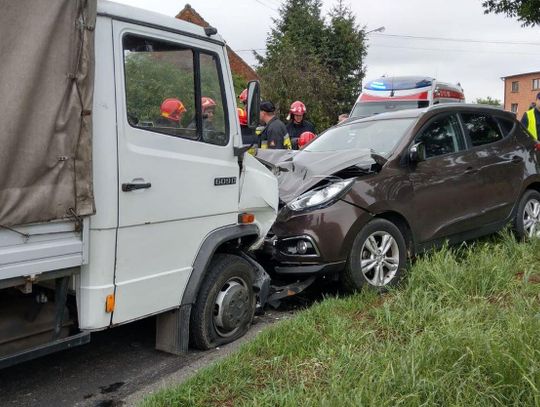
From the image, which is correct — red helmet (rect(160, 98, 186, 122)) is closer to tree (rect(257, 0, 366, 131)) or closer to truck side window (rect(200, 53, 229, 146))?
truck side window (rect(200, 53, 229, 146))

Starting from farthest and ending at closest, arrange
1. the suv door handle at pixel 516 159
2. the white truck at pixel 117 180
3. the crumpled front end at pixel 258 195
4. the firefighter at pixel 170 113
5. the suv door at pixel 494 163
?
the suv door handle at pixel 516 159 < the suv door at pixel 494 163 < the crumpled front end at pixel 258 195 < the firefighter at pixel 170 113 < the white truck at pixel 117 180

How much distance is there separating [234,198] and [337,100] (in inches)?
808

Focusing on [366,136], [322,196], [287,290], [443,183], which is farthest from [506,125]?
[287,290]

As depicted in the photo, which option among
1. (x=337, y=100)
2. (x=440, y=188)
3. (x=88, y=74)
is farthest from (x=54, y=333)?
(x=337, y=100)

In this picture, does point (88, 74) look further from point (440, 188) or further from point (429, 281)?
point (440, 188)

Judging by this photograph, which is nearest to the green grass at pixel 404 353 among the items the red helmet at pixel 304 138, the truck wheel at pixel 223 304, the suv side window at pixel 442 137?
the truck wheel at pixel 223 304

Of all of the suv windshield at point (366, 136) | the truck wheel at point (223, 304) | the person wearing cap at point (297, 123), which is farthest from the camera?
the person wearing cap at point (297, 123)

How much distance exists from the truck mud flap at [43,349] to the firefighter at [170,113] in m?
1.40

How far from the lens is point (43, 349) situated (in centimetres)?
318

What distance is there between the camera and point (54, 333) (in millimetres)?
3271

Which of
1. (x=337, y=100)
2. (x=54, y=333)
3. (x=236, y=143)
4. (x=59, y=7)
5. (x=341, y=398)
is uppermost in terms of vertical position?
(x=337, y=100)

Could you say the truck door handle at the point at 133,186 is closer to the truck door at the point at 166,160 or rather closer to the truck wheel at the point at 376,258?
the truck door at the point at 166,160

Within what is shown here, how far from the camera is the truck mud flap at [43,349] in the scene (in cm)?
303

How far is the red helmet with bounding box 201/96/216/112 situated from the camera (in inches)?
158
